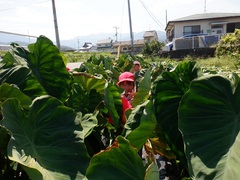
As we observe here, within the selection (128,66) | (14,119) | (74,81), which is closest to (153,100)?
(14,119)

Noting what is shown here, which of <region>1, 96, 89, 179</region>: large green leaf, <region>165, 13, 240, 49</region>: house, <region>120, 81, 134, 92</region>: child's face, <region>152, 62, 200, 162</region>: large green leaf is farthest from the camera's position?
<region>165, 13, 240, 49</region>: house

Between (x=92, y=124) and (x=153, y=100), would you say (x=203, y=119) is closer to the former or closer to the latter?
(x=153, y=100)

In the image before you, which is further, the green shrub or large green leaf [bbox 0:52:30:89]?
the green shrub

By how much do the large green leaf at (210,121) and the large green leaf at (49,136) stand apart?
1.17ft

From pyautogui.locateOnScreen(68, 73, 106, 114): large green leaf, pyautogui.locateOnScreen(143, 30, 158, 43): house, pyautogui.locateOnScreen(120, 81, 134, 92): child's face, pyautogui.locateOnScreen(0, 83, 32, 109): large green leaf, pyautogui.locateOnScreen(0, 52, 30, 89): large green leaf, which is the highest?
pyautogui.locateOnScreen(0, 52, 30, 89): large green leaf

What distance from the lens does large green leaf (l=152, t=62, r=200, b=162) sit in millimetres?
1251

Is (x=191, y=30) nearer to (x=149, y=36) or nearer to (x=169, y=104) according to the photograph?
(x=149, y=36)

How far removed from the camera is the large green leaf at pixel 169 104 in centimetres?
125

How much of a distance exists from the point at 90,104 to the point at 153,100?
0.75m

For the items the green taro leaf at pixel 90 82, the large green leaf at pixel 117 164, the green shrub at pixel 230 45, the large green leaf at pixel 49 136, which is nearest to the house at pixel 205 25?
the green shrub at pixel 230 45

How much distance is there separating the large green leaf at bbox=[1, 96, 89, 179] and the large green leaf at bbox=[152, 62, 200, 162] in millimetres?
299

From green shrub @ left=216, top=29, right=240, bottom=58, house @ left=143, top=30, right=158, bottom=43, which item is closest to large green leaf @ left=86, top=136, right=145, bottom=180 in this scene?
green shrub @ left=216, top=29, right=240, bottom=58

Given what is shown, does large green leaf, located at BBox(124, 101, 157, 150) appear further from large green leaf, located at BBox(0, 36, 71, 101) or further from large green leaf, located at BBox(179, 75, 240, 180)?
large green leaf, located at BBox(0, 36, 71, 101)

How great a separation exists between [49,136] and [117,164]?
1.07 ft
